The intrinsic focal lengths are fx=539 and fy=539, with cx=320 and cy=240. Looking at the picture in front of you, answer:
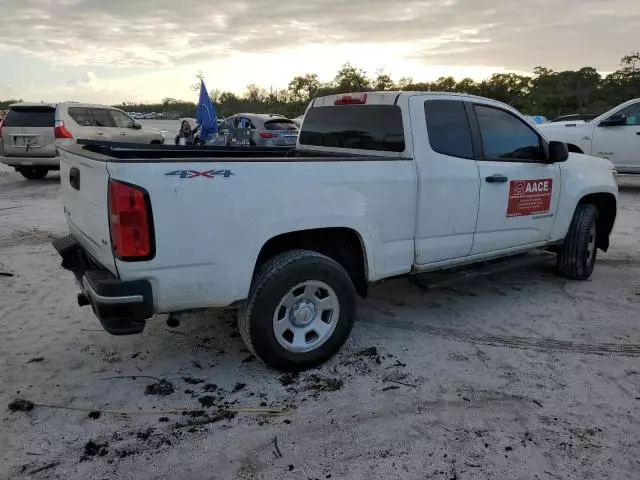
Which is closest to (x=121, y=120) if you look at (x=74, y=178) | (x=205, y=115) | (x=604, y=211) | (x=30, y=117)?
(x=30, y=117)

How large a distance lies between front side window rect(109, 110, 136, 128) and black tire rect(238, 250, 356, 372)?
11.0 m

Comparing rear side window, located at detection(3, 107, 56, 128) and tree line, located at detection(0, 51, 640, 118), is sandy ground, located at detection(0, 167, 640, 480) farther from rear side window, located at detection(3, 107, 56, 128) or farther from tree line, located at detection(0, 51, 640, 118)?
tree line, located at detection(0, 51, 640, 118)

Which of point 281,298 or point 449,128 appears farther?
point 449,128

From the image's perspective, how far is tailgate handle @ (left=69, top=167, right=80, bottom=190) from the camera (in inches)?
139

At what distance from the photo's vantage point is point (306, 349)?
11.9ft

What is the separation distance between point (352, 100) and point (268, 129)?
38.3 feet

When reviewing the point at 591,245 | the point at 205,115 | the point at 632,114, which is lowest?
the point at 591,245

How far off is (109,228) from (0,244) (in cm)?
481

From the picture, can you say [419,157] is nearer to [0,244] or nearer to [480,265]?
[480,265]

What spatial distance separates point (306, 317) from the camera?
142 inches

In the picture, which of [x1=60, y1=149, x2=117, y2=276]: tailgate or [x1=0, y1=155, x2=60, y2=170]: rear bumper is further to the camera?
[x1=0, y1=155, x2=60, y2=170]: rear bumper

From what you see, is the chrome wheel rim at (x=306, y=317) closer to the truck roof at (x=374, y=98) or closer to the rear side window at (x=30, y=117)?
the truck roof at (x=374, y=98)

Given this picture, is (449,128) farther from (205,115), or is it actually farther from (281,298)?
(205,115)

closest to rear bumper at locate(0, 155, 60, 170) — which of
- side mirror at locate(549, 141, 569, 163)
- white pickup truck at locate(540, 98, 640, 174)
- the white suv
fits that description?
the white suv
